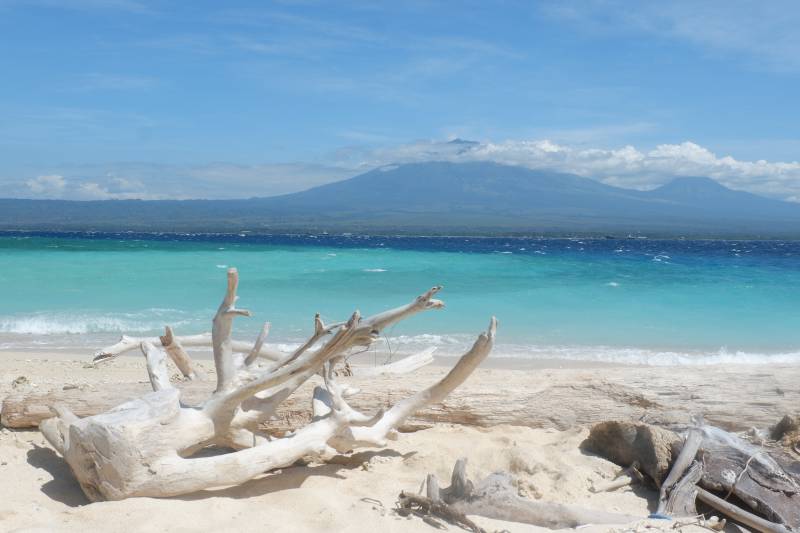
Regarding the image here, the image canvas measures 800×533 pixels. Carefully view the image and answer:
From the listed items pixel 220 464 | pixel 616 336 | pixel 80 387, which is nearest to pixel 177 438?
pixel 220 464

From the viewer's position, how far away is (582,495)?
4.48m

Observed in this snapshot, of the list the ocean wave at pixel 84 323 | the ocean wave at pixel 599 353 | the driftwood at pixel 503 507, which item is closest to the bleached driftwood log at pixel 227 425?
the driftwood at pixel 503 507

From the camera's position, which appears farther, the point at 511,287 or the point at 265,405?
the point at 511,287

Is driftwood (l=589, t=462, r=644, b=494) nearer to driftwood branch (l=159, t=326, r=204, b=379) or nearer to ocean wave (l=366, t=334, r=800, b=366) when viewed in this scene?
driftwood branch (l=159, t=326, r=204, b=379)

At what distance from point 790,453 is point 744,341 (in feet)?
30.1

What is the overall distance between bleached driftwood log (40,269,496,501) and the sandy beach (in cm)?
15

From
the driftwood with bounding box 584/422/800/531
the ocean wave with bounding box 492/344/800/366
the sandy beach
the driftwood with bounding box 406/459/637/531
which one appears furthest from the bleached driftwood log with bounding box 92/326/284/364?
the ocean wave with bounding box 492/344/800/366

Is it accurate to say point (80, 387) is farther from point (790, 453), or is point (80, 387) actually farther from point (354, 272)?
point (354, 272)

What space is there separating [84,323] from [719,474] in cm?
1225

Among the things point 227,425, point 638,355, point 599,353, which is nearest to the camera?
point 227,425

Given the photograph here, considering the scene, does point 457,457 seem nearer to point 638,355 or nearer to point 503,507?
point 503,507

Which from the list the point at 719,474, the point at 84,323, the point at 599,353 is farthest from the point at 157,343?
the point at 84,323

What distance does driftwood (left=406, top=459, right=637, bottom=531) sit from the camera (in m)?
3.97

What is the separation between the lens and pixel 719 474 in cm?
441
